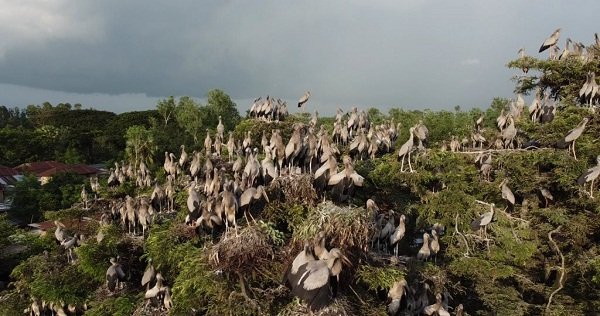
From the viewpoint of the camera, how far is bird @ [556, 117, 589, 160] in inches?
472

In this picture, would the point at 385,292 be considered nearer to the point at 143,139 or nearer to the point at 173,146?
the point at 143,139

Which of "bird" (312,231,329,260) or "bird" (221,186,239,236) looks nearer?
"bird" (312,231,329,260)

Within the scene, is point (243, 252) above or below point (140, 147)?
below

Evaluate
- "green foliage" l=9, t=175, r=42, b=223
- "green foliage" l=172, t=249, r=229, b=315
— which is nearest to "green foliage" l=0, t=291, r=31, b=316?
Answer: "green foliage" l=172, t=249, r=229, b=315

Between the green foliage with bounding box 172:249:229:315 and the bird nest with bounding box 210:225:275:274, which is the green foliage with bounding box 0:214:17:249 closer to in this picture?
the green foliage with bounding box 172:249:229:315

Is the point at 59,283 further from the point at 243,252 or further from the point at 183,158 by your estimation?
the point at 243,252

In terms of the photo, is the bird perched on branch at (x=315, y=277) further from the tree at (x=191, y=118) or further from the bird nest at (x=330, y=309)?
the tree at (x=191, y=118)

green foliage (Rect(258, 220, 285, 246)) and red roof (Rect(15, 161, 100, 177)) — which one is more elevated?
green foliage (Rect(258, 220, 285, 246))

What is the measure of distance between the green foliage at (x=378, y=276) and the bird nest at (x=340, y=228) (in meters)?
0.35

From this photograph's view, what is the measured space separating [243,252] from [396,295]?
2.72 metres

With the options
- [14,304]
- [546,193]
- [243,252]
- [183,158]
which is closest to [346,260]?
[243,252]

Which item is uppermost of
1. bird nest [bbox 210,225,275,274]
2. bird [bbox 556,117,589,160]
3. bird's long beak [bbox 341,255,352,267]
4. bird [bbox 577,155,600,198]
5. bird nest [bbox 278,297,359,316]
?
bird [bbox 556,117,589,160]

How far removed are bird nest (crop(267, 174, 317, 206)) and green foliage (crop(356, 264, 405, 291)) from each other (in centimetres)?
180

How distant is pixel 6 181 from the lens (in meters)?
45.2
